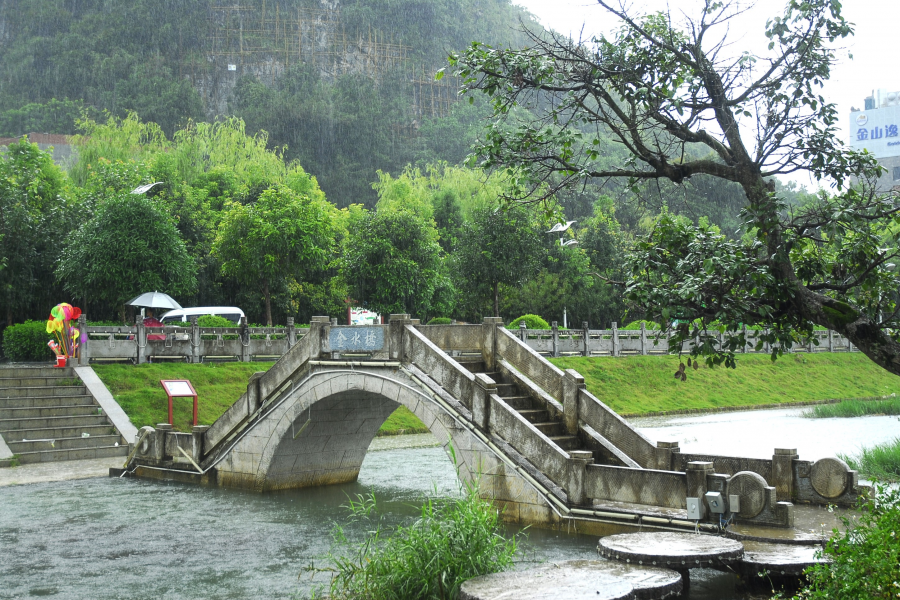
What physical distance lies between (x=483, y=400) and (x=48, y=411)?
13.4 m

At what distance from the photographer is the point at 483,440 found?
40.5 ft

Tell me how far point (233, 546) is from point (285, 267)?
26.3 m

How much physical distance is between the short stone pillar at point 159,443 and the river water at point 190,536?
0.61 m

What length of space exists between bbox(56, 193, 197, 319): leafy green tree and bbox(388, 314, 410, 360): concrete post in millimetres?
20170

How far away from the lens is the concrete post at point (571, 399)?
13023mm

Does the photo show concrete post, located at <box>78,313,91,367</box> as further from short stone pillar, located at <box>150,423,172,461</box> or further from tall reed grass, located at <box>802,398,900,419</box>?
tall reed grass, located at <box>802,398,900,419</box>

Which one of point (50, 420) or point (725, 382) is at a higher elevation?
point (50, 420)

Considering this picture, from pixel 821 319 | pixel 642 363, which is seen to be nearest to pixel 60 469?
pixel 821 319

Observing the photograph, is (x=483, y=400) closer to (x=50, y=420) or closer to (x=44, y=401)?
(x=50, y=420)

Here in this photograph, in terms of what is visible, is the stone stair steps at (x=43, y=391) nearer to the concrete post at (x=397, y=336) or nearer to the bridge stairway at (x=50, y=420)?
the bridge stairway at (x=50, y=420)

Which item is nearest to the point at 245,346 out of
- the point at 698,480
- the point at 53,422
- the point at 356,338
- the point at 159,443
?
the point at 53,422

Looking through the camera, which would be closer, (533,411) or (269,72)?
(533,411)

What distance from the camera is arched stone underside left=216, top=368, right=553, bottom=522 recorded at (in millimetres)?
12930

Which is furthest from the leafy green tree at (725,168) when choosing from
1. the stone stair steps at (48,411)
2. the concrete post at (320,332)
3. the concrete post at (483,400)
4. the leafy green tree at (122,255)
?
the leafy green tree at (122,255)
